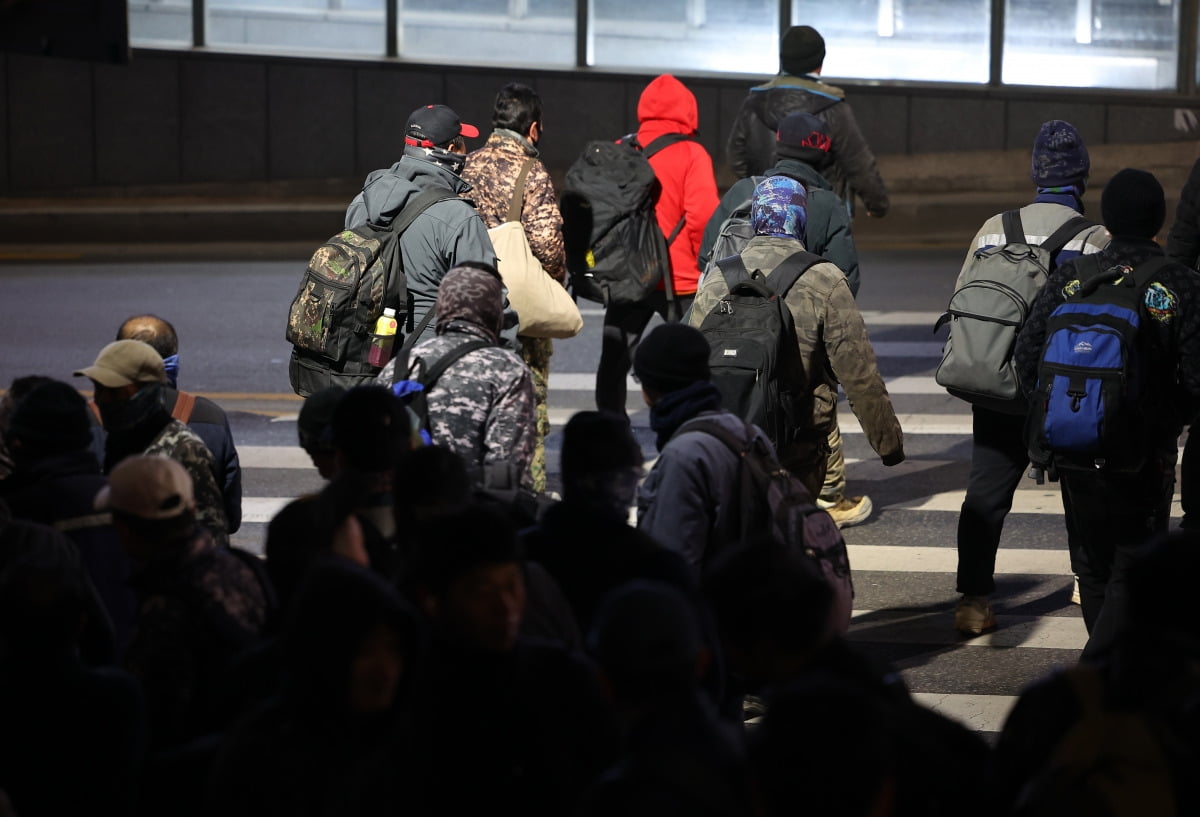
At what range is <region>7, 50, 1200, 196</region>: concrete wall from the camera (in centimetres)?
2097

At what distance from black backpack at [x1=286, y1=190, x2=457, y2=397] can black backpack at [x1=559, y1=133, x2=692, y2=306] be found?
1772 millimetres

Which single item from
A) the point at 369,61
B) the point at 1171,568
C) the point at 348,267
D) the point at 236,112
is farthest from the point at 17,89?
the point at 1171,568

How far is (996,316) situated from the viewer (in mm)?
6570

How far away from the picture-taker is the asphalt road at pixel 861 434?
22.7ft

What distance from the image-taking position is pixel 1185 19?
22000 mm

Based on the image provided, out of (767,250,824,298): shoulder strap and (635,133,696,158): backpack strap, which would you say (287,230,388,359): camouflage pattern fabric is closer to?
(767,250,824,298): shoulder strap

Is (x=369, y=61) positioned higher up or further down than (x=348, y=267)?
higher up

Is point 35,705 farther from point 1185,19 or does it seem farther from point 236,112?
point 1185,19

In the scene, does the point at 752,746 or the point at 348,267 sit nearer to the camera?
the point at 752,746

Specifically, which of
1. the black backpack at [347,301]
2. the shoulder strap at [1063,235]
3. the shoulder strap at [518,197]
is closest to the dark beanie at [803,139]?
the shoulder strap at [518,197]

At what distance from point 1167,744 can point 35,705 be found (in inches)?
A: 82.6

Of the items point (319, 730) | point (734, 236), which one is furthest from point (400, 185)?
point (319, 730)

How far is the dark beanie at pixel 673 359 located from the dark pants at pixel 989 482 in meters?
2.10

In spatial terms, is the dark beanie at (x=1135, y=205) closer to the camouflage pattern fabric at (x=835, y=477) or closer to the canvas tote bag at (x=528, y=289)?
the canvas tote bag at (x=528, y=289)
